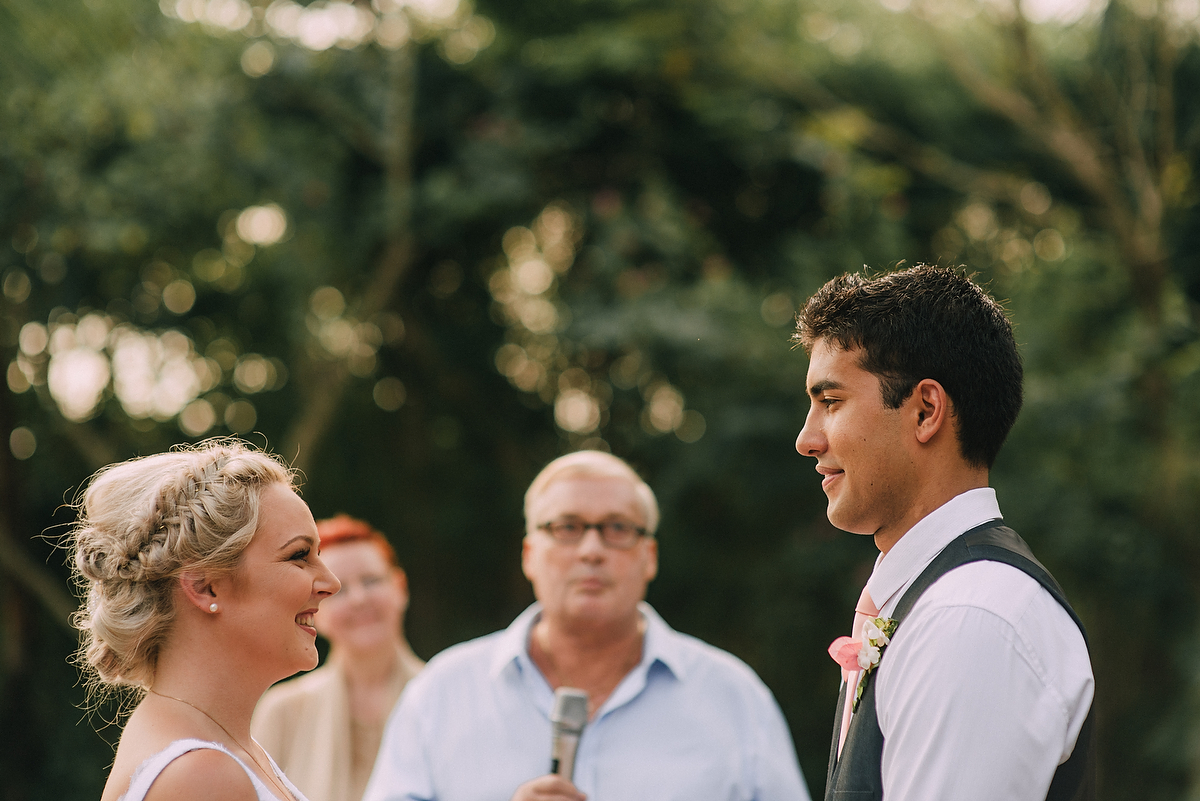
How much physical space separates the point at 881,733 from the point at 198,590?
1169mm

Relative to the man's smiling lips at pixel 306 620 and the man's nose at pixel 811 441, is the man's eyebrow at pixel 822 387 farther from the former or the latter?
the man's smiling lips at pixel 306 620

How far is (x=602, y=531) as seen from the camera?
11.0 ft

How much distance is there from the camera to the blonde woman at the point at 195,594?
6.30ft

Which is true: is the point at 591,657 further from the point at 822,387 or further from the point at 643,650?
the point at 822,387

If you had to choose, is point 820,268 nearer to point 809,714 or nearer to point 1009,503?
point 1009,503

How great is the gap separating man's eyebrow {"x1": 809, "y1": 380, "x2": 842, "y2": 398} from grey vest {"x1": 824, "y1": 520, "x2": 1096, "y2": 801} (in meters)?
0.32

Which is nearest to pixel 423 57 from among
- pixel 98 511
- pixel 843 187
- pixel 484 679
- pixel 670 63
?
pixel 670 63

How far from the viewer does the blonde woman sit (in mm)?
1919

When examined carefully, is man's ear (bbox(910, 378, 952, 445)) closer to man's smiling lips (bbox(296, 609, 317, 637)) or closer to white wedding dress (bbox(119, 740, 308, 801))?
man's smiling lips (bbox(296, 609, 317, 637))

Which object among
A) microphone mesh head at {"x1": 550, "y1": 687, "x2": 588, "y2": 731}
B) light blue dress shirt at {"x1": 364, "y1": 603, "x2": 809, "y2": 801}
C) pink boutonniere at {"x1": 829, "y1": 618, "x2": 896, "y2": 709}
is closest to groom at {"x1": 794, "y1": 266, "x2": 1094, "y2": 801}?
pink boutonniere at {"x1": 829, "y1": 618, "x2": 896, "y2": 709}

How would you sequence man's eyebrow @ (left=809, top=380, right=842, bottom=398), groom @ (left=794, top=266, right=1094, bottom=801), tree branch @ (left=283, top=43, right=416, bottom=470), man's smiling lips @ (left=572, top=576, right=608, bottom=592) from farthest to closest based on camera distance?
1. tree branch @ (left=283, top=43, right=416, bottom=470)
2. man's smiling lips @ (left=572, top=576, right=608, bottom=592)
3. man's eyebrow @ (left=809, top=380, right=842, bottom=398)
4. groom @ (left=794, top=266, right=1094, bottom=801)

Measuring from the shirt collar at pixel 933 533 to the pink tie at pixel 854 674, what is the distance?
0.07 metres

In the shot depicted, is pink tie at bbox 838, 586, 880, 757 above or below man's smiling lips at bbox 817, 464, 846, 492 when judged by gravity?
below

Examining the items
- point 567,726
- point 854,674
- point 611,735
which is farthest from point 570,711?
point 854,674
